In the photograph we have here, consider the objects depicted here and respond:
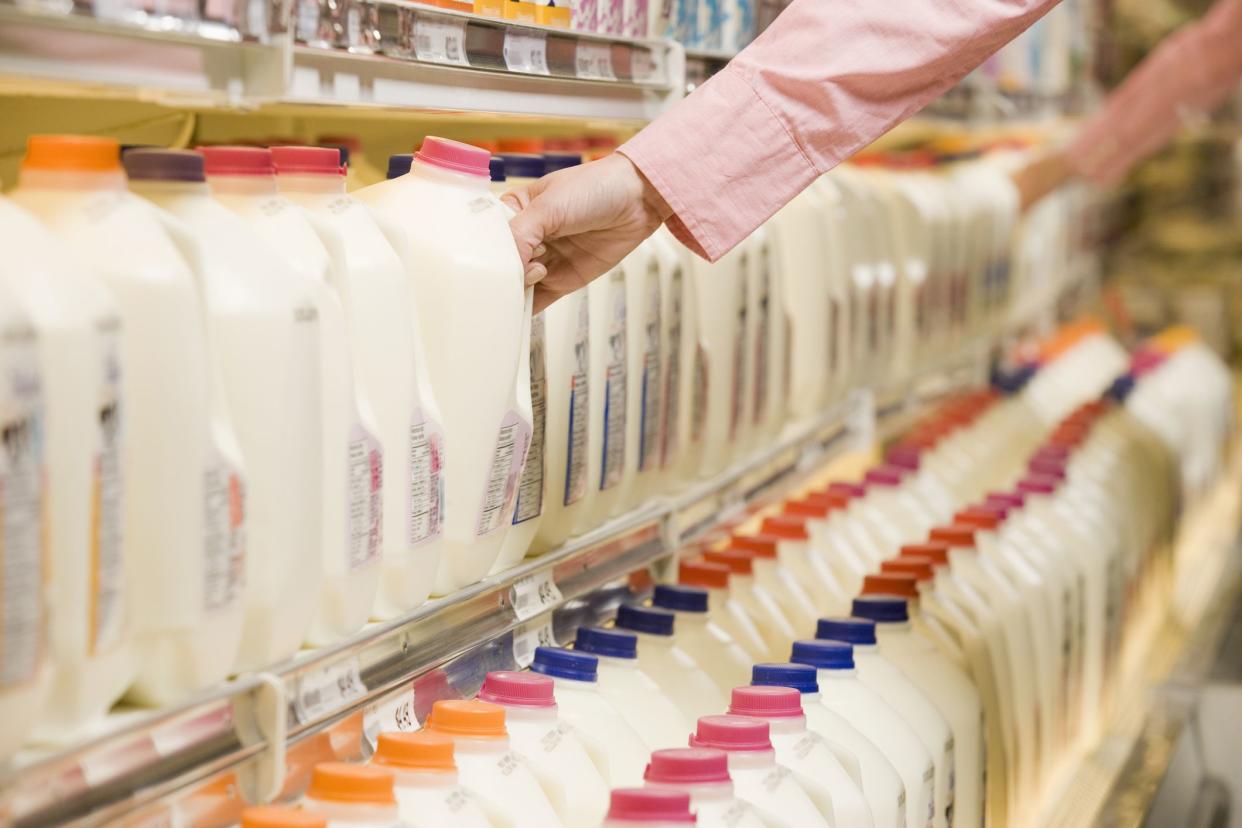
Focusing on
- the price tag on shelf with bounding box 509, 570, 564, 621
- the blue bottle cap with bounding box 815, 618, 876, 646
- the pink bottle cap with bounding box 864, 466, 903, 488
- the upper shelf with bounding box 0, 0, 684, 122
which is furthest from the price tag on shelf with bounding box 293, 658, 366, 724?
the pink bottle cap with bounding box 864, 466, 903, 488

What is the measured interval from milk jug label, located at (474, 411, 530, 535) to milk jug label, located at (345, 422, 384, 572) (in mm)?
177

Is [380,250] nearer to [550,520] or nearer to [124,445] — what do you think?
[124,445]

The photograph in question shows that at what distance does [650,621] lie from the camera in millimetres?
1799

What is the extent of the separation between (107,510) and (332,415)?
0.28m

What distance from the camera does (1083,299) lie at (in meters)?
6.84

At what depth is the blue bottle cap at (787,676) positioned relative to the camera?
1655mm

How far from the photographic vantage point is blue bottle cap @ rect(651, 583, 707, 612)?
190 centimetres

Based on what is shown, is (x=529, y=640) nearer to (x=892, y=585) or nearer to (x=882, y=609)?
(x=882, y=609)

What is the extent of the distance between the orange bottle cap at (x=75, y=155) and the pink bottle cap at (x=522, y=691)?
0.56 m

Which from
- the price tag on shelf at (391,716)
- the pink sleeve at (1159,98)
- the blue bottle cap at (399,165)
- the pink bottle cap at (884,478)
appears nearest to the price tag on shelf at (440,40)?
the blue bottle cap at (399,165)

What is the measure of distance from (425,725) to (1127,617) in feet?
7.04

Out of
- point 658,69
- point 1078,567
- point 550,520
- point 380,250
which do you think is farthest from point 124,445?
point 1078,567

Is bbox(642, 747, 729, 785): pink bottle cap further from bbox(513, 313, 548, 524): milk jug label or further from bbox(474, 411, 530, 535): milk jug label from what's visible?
bbox(513, 313, 548, 524): milk jug label

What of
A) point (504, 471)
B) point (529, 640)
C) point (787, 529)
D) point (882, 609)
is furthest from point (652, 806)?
point (787, 529)
